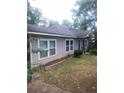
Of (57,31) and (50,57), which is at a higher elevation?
(57,31)

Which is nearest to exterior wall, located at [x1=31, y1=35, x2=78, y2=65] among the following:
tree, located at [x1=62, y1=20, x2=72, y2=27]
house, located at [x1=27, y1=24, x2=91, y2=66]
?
house, located at [x1=27, y1=24, x2=91, y2=66]

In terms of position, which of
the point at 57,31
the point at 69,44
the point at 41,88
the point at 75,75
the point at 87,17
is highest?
the point at 87,17

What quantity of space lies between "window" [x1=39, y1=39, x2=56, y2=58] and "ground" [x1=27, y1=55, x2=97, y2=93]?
0.48ft

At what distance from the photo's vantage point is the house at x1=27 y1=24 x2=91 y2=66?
1.44 metres

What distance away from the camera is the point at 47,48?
1488 millimetres

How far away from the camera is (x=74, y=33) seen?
146 centimetres

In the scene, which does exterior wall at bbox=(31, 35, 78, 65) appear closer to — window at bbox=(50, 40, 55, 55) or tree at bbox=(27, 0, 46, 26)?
window at bbox=(50, 40, 55, 55)

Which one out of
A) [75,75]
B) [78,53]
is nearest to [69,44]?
[78,53]

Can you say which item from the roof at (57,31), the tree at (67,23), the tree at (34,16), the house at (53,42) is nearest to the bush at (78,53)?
the house at (53,42)

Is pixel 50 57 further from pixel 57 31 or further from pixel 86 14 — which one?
pixel 86 14

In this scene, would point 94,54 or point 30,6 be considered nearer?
point 94,54
